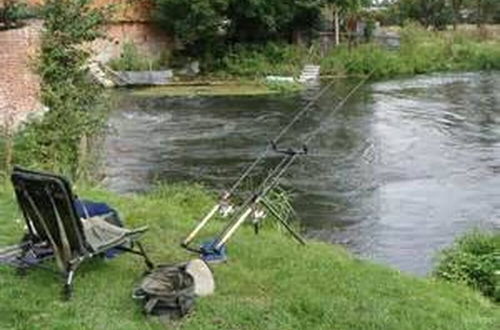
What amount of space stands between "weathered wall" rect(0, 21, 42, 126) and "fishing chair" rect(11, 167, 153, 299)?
725cm

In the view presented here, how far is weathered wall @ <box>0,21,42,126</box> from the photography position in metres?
12.6

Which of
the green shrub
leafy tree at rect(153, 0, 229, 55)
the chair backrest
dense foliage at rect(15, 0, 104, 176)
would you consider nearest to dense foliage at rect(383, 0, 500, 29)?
leafy tree at rect(153, 0, 229, 55)

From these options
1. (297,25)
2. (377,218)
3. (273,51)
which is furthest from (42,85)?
(297,25)

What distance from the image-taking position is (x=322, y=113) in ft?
70.9

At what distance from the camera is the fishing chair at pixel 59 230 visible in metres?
4.94

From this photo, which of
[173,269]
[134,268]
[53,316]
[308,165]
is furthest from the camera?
[308,165]

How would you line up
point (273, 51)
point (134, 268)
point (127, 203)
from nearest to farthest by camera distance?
point (134, 268), point (127, 203), point (273, 51)

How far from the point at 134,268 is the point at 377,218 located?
6.14 m

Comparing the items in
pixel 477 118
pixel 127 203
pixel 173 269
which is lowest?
pixel 477 118

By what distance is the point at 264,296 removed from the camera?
539 cm

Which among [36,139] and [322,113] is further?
[322,113]

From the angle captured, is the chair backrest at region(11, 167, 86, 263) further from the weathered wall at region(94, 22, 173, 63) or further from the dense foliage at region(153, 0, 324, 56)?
the dense foliage at region(153, 0, 324, 56)

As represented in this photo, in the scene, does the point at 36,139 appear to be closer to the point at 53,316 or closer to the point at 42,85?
the point at 42,85

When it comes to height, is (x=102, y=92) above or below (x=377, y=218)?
above
